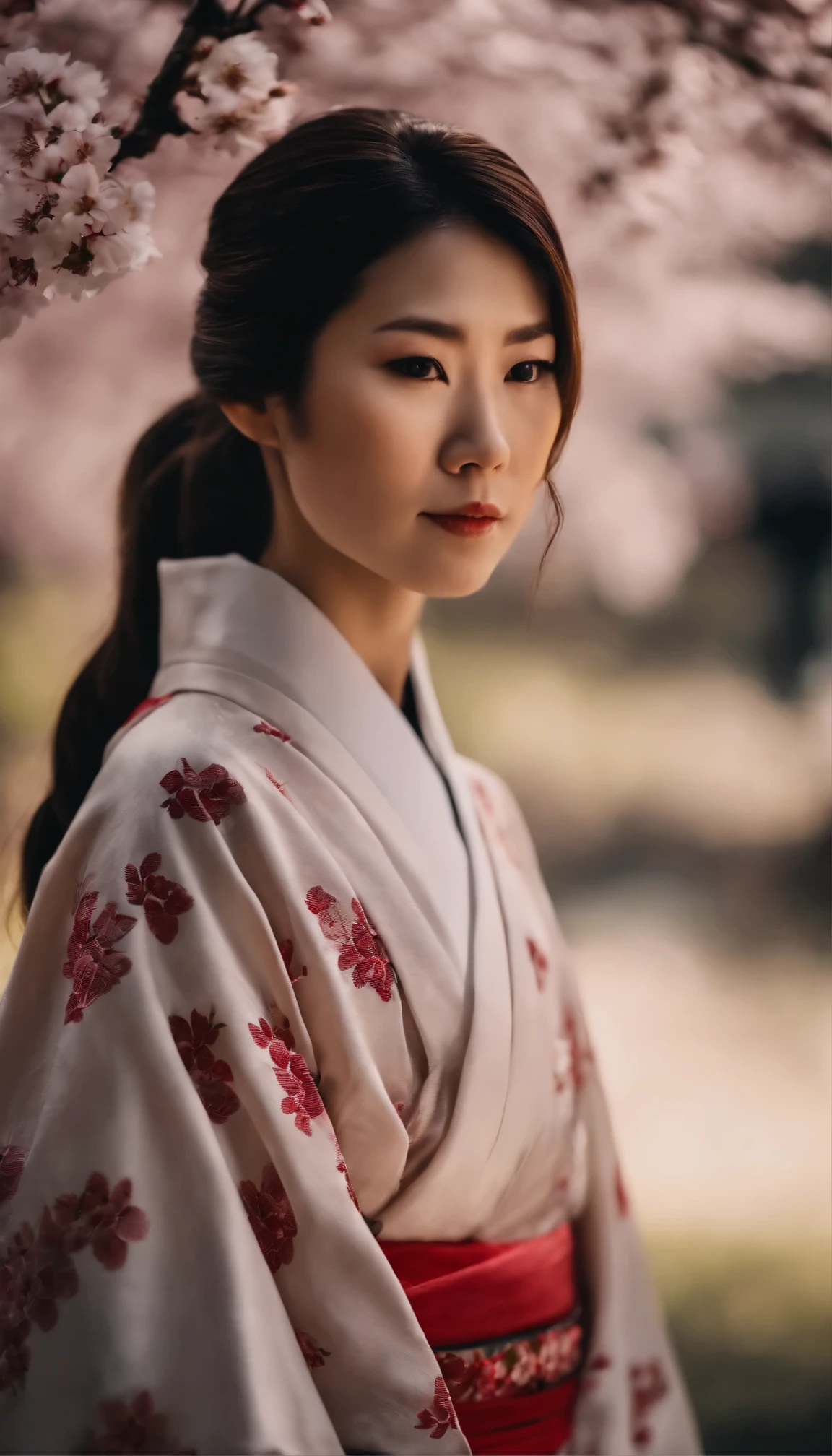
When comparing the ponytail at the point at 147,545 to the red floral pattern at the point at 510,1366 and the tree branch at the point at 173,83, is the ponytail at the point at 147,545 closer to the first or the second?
the tree branch at the point at 173,83

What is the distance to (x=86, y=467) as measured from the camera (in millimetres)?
1477

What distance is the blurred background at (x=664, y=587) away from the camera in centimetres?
147

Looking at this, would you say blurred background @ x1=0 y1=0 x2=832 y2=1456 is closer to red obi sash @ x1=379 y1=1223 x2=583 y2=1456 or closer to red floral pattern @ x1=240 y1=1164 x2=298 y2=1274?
red obi sash @ x1=379 y1=1223 x2=583 y2=1456

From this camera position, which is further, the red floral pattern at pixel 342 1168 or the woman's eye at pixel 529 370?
the woman's eye at pixel 529 370

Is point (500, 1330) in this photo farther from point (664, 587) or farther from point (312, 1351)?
point (664, 587)

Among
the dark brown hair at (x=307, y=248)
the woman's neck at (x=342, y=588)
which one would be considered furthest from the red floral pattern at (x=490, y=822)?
the dark brown hair at (x=307, y=248)

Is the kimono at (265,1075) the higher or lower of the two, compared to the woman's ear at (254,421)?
lower

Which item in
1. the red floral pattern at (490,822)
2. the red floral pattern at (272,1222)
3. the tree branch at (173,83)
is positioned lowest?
the red floral pattern at (272,1222)

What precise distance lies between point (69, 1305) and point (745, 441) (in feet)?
3.98

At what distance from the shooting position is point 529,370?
1.16 meters

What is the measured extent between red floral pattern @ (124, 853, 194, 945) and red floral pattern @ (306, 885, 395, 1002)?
0.11m

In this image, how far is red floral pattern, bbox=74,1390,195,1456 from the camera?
89 cm

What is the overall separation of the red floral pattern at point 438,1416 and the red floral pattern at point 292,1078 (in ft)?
0.73

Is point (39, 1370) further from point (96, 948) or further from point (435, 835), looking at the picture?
point (435, 835)
